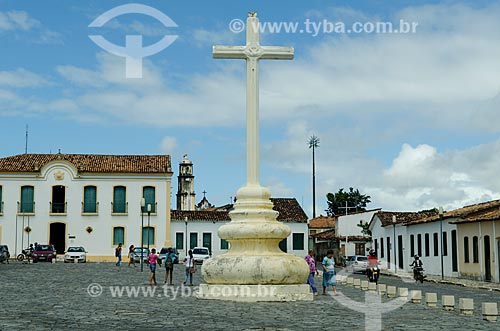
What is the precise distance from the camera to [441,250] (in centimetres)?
3666

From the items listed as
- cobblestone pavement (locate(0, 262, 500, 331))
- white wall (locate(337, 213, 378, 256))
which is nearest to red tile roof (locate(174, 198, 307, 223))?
white wall (locate(337, 213, 378, 256))

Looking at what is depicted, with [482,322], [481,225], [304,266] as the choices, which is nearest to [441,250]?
[481,225]

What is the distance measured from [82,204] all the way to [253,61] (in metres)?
38.8

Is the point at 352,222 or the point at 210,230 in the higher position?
the point at 352,222

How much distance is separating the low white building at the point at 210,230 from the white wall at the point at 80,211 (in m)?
3.42

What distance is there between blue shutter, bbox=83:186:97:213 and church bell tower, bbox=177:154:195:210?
30970 millimetres

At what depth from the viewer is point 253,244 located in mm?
16578

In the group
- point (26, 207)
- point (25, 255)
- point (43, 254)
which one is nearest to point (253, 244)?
point (43, 254)

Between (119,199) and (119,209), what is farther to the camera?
(119,199)

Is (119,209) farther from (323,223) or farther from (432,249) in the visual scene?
(323,223)

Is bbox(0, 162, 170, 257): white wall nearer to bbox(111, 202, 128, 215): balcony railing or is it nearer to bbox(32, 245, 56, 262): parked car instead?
bbox(111, 202, 128, 215): balcony railing

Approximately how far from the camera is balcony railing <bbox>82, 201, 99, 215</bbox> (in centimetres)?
5397

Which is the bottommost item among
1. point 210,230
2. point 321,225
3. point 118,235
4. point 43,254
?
point 43,254

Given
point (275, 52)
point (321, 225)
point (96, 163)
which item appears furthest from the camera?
point (321, 225)
